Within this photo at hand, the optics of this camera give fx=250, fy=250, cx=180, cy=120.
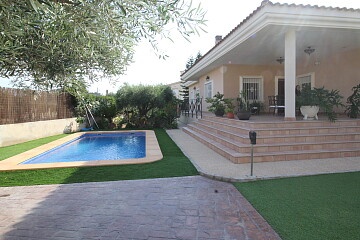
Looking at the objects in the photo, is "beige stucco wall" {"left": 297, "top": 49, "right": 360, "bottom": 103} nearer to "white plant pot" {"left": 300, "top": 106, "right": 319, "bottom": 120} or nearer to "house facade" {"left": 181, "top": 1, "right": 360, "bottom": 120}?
"house facade" {"left": 181, "top": 1, "right": 360, "bottom": 120}

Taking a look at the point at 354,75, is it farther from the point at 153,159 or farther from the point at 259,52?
the point at 153,159

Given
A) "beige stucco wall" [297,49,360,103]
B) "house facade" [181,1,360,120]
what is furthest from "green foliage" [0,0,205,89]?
"beige stucco wall" [297,49,360,103]

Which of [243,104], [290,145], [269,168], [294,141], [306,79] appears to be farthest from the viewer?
[306,79]

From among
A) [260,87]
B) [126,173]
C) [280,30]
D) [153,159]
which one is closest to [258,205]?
[126,173]

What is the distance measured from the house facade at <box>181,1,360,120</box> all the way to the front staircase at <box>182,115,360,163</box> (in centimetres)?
77

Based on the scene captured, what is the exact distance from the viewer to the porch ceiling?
364 inches

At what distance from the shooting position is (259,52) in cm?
1242

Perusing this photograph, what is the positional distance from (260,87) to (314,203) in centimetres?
1210

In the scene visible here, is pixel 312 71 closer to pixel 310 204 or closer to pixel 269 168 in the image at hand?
pixel 269 168

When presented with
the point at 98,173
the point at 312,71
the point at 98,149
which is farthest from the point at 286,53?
the point at 98,149

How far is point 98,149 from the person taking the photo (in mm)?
12977

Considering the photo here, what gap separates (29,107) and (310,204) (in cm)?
1452

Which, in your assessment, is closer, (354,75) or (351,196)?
(351,196)

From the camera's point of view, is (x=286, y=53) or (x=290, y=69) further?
(x=286, y=53)
